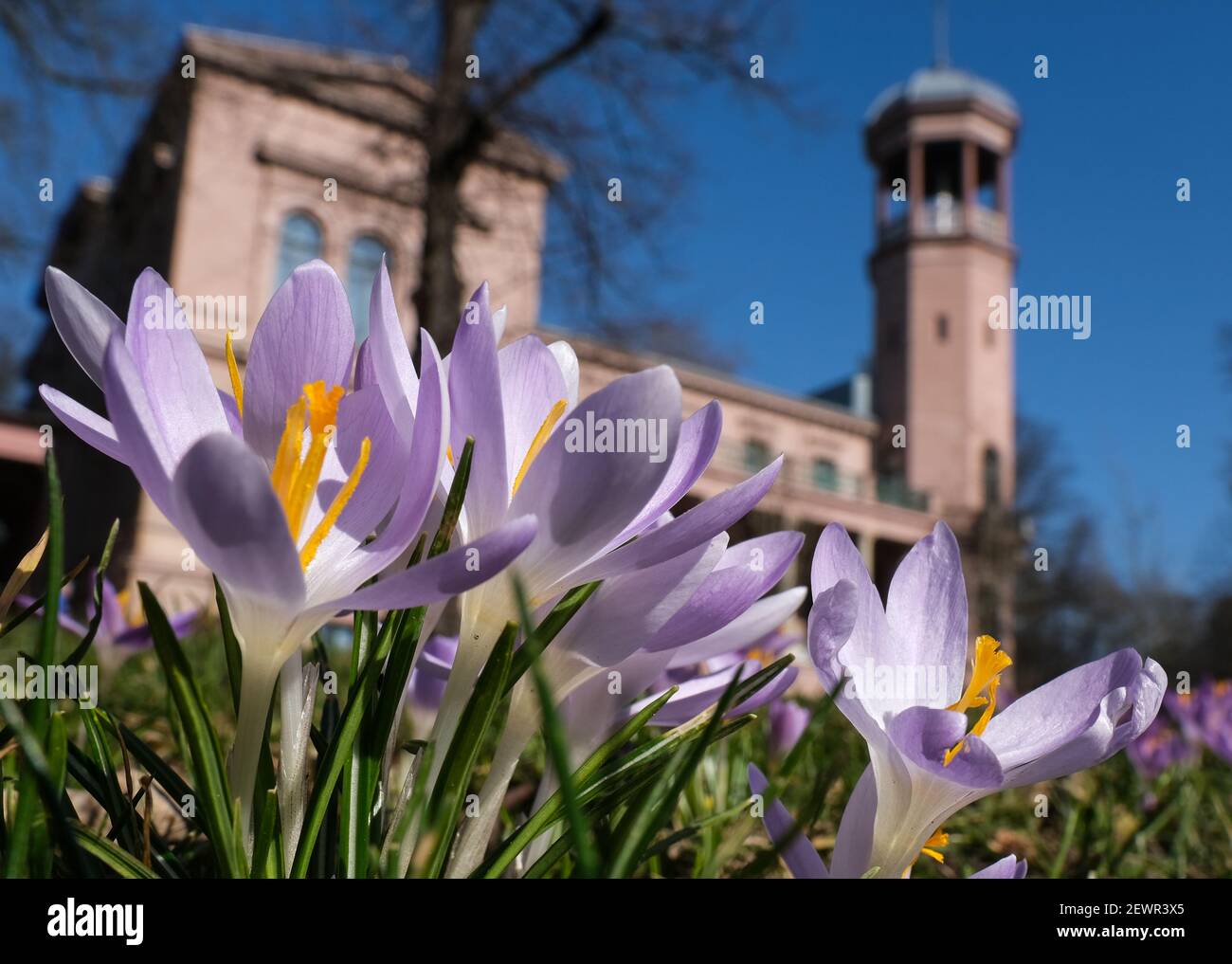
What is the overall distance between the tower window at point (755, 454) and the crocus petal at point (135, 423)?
21.5 meters

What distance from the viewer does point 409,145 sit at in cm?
932

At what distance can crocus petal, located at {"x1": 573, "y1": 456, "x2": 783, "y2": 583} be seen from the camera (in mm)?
471

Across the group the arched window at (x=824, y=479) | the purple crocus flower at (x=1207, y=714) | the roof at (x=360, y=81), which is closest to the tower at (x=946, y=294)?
the arched window at (x=824, y=479)

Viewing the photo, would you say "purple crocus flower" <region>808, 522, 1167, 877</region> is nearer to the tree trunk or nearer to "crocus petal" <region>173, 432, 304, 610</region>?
"crocus petal" <region>173, 432, 304, 610</region>

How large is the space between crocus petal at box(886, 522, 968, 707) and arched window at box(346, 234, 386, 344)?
13.7 meters

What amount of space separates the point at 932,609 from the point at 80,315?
499 mm

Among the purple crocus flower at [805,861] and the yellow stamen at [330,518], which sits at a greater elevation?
the yellow stamen at [330,518]

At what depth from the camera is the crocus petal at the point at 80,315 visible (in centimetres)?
48

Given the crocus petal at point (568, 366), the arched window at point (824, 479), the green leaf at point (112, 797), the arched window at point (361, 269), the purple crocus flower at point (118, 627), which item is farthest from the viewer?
the arched window at point (824, 479)

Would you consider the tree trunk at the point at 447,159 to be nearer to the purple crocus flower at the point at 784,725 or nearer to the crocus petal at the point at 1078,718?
the purple crocus flower at the point at 784,725

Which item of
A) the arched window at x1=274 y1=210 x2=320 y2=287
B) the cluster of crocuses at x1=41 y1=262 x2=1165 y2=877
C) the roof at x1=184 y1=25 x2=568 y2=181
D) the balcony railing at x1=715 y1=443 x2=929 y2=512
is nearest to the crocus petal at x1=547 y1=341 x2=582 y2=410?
the cluster of crocuses at x1=41 y1=262 x2=1165 y2=877

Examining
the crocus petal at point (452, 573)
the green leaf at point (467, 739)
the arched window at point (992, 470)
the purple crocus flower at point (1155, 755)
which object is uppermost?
the arched window at point (992, 470)

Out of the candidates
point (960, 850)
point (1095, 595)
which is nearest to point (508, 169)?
point (960, 850)
